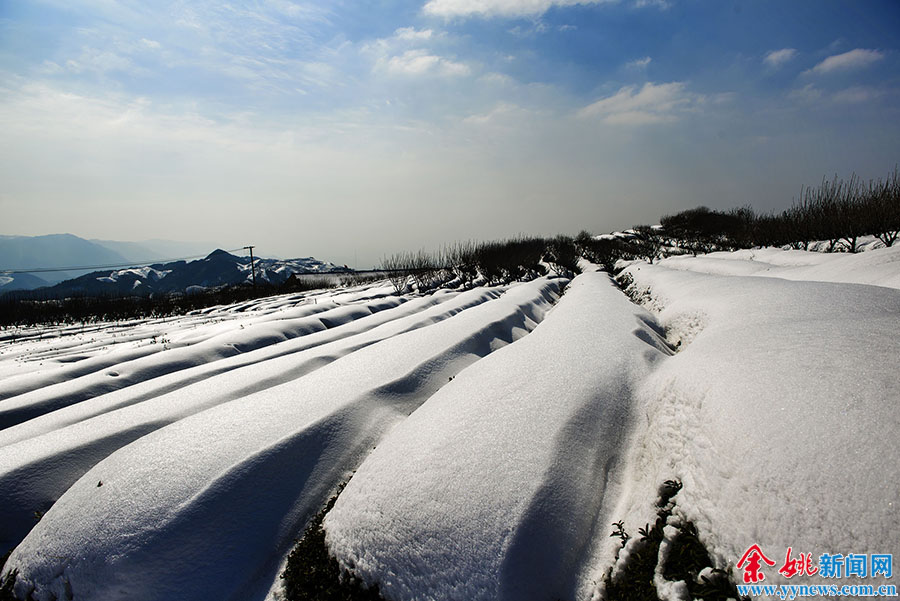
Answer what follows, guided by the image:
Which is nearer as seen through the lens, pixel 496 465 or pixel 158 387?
pixel 496 465

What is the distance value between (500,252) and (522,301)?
1085 cm

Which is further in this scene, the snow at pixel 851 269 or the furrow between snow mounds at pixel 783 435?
the snow at pixel 851 269

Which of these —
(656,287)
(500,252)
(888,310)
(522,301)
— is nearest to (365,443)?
(888,310)

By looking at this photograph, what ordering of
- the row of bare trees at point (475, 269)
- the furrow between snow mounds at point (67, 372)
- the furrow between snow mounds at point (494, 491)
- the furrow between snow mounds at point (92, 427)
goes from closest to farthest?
the furrow between snow mounds at point (494, 491)
the furrow between snow mounds at point (92, 427)
the furrow between snow mounds at point (67, 372)
the row of bare trees at point (475, 269)

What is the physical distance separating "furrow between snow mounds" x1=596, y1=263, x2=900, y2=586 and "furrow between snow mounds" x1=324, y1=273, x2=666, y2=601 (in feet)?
0.85

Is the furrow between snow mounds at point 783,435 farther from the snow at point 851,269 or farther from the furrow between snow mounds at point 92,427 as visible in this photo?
the furrow between snow mounds at point 92,427

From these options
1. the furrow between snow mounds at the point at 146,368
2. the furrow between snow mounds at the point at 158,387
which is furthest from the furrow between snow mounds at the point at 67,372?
the furrow between snow mounds at the point at 158,387

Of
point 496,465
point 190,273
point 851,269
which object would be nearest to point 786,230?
point 851,269

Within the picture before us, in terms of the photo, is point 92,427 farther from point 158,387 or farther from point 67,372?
point 67,372

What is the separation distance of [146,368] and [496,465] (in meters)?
5.68

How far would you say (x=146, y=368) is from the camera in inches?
216

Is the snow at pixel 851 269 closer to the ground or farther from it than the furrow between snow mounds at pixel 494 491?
farther from it

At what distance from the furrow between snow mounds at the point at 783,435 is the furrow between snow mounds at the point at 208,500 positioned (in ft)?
6.71

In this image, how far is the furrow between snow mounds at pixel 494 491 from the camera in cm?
181
